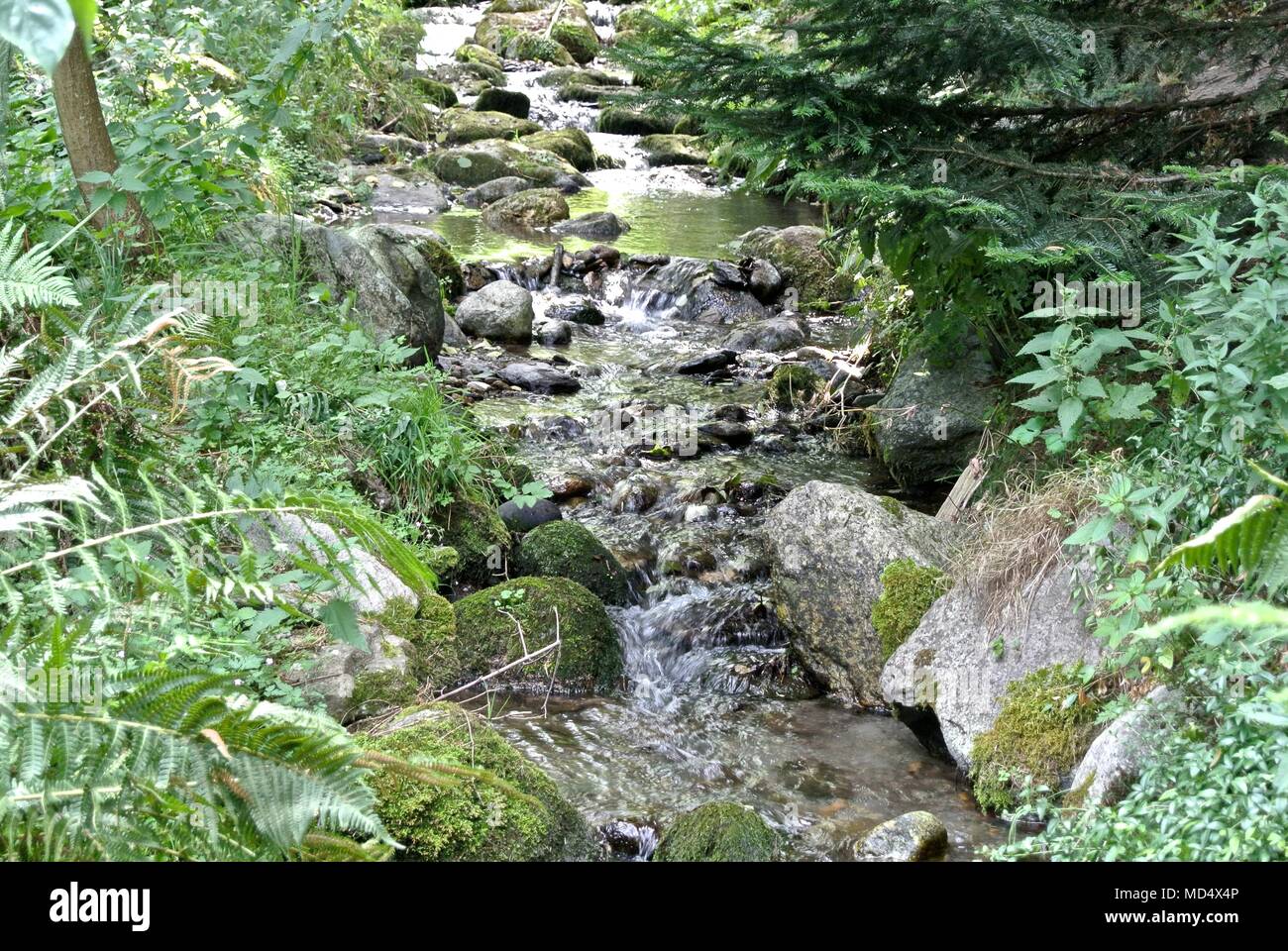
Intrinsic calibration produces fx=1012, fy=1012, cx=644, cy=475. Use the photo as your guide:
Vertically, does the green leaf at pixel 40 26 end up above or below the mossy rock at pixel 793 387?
above

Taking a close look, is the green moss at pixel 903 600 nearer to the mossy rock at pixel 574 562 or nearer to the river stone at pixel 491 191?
the mossy rock at pixel 574 562

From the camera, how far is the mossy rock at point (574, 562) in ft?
19.3

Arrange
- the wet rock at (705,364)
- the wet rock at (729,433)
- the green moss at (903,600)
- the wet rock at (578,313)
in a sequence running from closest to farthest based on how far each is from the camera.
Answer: the green moss at (903,600)
the wet rock at (729,433)
the wet rock at (705,364)
the wet rock at (578,313)

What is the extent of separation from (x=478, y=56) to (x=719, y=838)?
21671mm

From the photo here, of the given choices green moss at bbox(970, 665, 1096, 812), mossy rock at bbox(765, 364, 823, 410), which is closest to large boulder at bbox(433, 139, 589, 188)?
mossy rock at bbox(765, 364, 823, 410)

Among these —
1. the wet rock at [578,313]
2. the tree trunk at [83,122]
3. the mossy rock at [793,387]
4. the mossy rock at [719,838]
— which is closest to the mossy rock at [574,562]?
the mossy rock at [719,838]

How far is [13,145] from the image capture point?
5.41 m

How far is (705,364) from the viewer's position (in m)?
9.81

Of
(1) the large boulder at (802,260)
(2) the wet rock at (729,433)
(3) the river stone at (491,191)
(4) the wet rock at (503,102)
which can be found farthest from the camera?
(4) the wet rock at (503,102)

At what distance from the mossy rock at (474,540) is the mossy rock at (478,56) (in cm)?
1825

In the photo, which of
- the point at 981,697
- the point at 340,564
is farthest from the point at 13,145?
the point at 981,697

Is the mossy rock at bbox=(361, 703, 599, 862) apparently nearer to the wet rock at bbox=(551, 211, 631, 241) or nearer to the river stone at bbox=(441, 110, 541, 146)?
the wet rock at bbox=(551, 211, 631, 241)

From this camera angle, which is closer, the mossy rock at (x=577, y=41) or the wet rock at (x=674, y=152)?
the wet rock at (x=674, y=152)

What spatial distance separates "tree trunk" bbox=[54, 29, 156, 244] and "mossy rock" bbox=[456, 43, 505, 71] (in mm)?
18106
